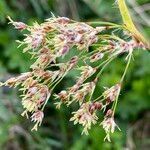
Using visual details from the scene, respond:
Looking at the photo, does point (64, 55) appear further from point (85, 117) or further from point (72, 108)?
point (72, 108)

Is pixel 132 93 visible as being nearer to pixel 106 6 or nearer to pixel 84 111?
pixel 106 6

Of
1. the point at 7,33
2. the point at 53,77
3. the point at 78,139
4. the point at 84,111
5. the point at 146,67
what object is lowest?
the point at 78,139

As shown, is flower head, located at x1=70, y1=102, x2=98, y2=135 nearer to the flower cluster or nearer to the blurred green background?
the flower cluster

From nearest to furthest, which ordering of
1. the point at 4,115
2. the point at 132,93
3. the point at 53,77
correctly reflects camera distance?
1. the point at 53,77
2. the point at 4,115
3. the point at 132,93

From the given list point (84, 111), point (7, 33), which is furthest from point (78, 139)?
point (84, 111)

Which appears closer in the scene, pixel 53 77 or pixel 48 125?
pixel 53 77

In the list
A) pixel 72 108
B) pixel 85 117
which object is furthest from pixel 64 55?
pixel 72 108

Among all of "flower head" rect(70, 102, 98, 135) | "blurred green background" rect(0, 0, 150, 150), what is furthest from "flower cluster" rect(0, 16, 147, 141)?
"blurred green background" rect(0, 0, 150, 150)

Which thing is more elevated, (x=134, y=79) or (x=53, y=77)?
(x=53, y=77)
